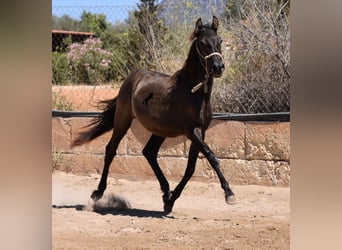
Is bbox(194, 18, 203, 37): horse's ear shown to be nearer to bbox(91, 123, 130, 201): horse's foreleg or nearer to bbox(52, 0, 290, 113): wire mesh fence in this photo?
bbox(52, 0, 290, 113): wire mesh fence

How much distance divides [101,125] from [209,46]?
0.86m

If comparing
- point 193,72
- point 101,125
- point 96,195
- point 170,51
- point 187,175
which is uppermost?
point 170,51

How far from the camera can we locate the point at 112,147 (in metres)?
3.63

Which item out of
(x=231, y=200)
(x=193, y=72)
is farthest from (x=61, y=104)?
(x=231, y=200)

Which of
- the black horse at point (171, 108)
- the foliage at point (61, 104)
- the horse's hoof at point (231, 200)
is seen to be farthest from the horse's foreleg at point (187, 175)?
the foliage at point (61, 104)

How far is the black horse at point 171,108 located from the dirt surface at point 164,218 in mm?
64

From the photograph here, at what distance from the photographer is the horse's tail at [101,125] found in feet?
11.9

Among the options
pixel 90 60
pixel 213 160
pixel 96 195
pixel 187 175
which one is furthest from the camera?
pixel 90 60

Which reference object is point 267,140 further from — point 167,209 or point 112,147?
point 112,147

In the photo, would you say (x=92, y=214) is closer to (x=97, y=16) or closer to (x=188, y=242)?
(x=188, y=242)

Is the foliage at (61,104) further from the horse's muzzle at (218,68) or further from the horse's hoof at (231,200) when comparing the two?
the horse's hoof at (231,200)
